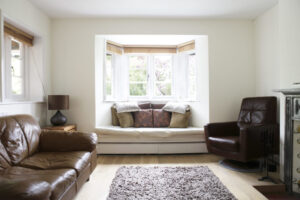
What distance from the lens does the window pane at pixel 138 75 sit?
14.9 ft

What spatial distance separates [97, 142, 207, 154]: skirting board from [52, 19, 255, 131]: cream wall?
0.48 m

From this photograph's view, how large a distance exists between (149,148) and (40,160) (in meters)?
1.92

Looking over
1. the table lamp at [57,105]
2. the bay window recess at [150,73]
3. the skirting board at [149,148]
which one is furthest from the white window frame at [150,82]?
the table lamp at [57,105]

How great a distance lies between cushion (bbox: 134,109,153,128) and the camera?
13.1ft

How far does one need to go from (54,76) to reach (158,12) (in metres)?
2.19

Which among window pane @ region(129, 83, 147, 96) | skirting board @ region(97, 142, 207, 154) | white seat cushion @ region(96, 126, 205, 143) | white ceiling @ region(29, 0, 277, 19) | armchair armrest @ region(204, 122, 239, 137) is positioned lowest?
skirting board @ region(97, 142, 207, 154)

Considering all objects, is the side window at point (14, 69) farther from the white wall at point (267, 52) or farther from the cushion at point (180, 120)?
the white wall at point (267, 52)

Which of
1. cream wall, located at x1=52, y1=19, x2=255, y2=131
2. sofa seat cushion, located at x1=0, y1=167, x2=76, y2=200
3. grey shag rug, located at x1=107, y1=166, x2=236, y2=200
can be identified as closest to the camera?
sofa seat cushion, located at x1=0, y1=167, x2=76, y2=200

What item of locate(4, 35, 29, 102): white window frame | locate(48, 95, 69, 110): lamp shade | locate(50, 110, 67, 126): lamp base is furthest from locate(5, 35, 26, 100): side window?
locate(50, 110, 67, 126): lamp base

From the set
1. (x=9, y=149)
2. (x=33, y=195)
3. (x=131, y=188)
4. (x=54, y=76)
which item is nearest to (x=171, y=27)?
(x=54, y=76)

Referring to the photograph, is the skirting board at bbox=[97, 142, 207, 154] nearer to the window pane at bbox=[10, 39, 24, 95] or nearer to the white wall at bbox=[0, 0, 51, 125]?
the white wall at bbox=[0, 0, 51, 125]

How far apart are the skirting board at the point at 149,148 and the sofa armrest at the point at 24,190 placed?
2.29 m


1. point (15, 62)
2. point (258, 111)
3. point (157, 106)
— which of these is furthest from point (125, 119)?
point (258, 111)

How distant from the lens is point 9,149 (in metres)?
1.89
